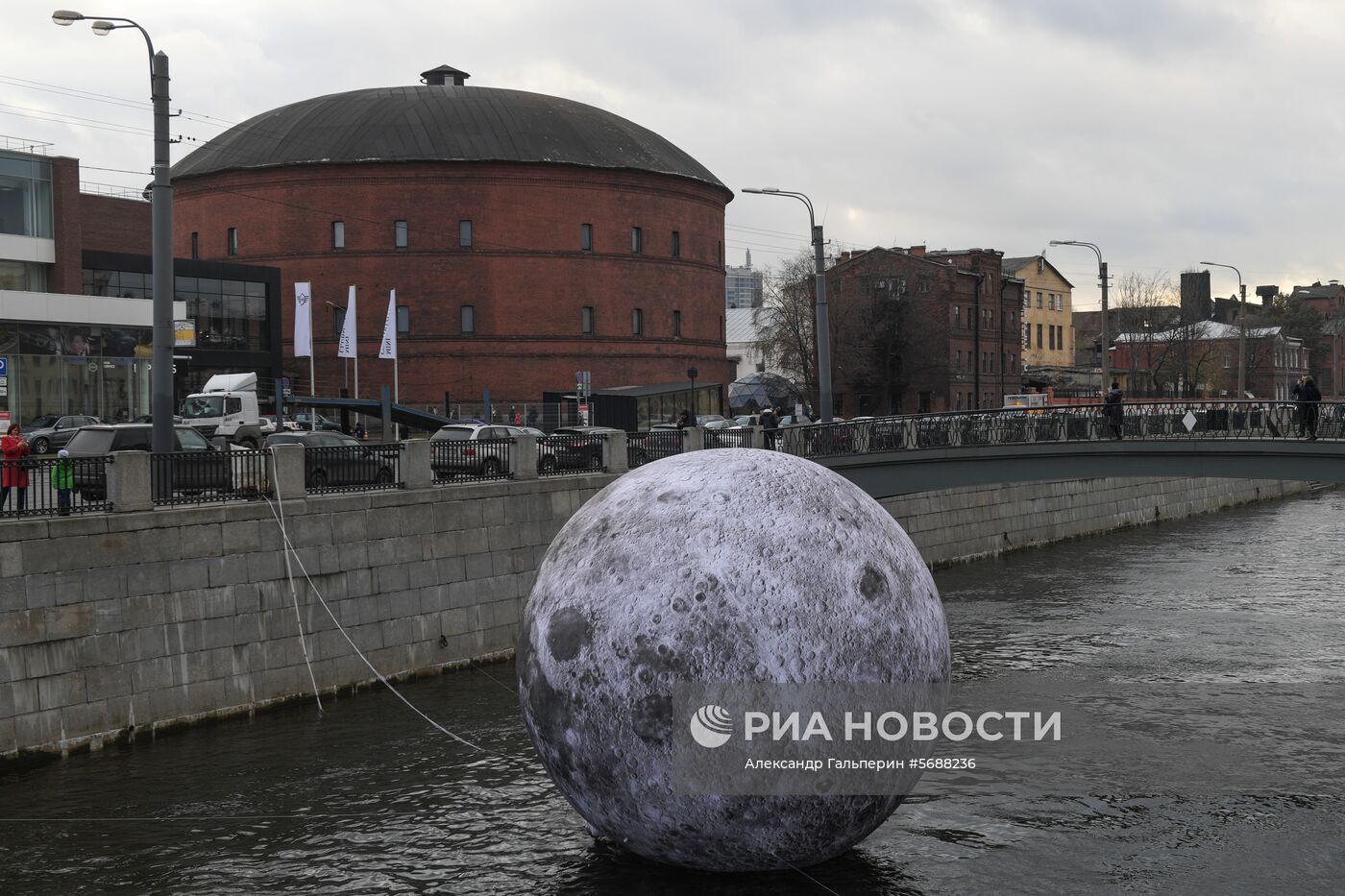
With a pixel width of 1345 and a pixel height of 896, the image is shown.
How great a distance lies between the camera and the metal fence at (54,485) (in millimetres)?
18438

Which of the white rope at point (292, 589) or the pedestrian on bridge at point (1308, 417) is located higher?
the pedestrian on bridge at point (1308, 417)

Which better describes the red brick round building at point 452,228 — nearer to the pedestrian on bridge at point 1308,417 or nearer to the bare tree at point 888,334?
the bare tree at point 888,334

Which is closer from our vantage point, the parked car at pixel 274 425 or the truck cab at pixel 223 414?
the parked car at pixel 274 425

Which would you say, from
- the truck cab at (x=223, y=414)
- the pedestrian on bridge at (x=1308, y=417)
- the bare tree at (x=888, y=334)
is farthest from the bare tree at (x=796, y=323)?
the pedestrian on bridge at (x=1308, y=417)

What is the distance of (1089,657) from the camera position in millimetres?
24453

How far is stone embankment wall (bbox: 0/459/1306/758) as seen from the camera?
17781mm

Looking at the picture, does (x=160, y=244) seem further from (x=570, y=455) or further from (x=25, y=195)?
(x=25, y=195)

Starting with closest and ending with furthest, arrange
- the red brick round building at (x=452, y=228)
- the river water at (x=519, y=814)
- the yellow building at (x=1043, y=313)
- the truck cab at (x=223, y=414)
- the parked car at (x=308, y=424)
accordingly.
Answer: the river water at (x=519, y=814)
the truck cab at (x=223, y=414)
the parked car at (x=308, y=424)
the red brick round building at (x=452, y=228)
the yellow building at (x=1043, y=313)

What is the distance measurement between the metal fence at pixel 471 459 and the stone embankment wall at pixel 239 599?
1.99 feet

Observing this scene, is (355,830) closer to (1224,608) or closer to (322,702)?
(322,702)

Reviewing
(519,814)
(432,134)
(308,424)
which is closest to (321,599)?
(519,814)

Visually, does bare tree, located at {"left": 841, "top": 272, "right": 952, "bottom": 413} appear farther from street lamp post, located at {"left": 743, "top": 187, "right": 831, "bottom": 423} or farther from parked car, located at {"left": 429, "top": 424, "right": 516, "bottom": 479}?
parked car, located at {"left": 429, "top": 424, "right": 516, "bottom": 479}

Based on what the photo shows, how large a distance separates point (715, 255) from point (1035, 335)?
37.6 m

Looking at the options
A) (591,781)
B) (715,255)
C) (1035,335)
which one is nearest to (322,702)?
(591,781)
